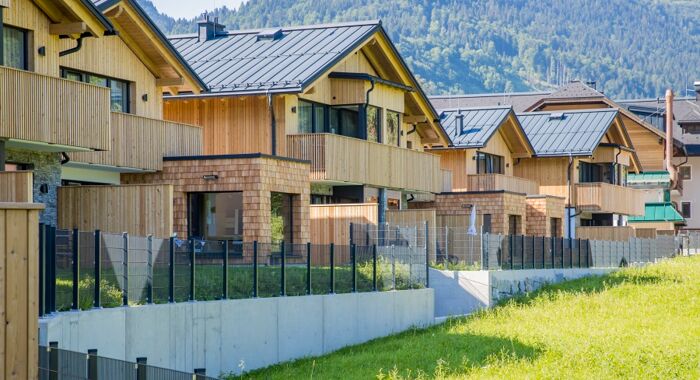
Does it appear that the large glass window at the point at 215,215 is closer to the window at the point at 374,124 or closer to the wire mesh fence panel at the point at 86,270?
the window at the point at 374,124

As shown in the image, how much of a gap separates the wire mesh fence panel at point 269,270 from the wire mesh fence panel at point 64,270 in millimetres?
6724

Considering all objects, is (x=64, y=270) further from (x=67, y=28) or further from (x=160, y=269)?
(x=67, y=28)

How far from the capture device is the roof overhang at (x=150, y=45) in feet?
103

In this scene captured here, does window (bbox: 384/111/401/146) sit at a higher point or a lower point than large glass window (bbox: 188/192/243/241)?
higher

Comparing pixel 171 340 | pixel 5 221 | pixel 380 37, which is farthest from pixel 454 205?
pixel 5 221

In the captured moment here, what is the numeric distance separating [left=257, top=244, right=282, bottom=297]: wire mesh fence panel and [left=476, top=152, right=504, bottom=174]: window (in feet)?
95.6

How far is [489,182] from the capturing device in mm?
52219

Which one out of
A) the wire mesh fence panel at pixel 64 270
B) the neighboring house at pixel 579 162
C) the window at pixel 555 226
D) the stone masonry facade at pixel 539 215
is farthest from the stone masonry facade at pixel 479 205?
the wire mesh fence panel at pixel 64 270

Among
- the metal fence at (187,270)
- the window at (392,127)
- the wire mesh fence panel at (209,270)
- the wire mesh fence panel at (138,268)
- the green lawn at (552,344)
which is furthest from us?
the window at (392,127)

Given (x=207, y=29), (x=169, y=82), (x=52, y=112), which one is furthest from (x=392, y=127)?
(x=52, y=112)

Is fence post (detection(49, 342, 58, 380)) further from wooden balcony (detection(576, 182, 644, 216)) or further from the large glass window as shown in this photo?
A: wooden balcony (detection(576, 182, 644, 216))

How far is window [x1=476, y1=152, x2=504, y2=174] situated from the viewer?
54500 mm

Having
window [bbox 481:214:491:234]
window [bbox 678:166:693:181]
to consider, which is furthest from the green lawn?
window [bbox 678:166:693:181]

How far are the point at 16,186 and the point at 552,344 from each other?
34.1 feet
